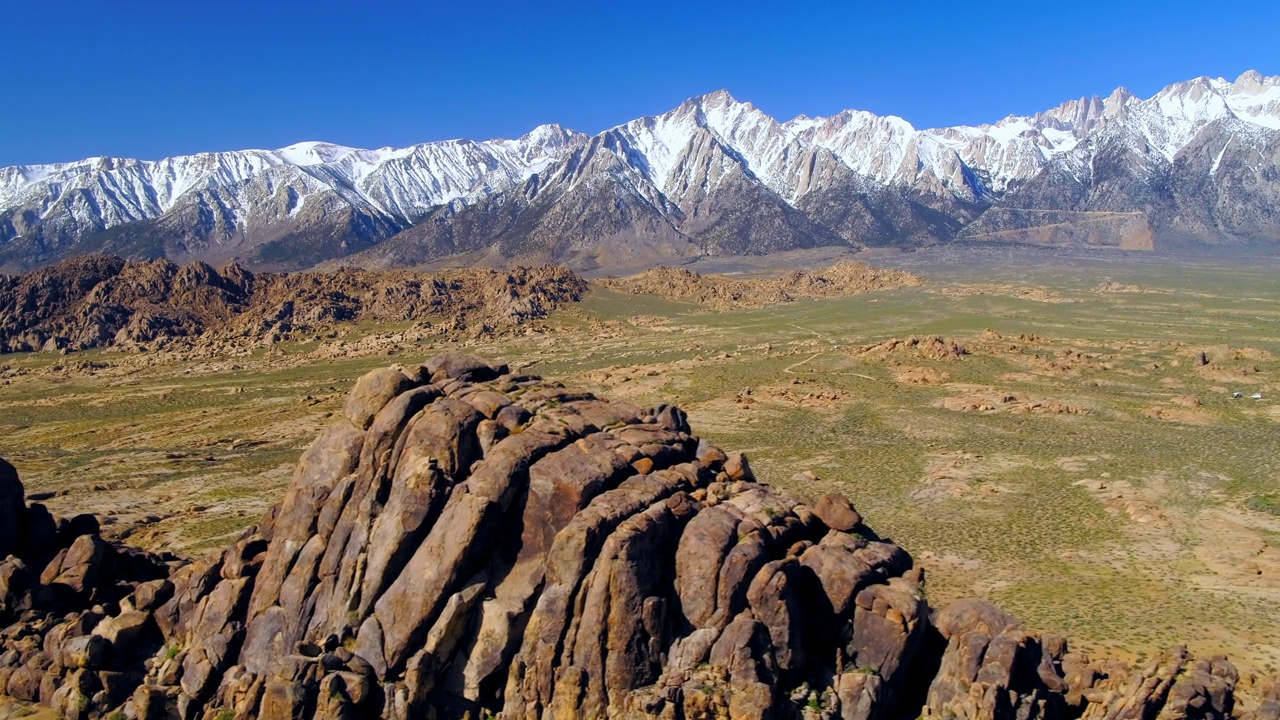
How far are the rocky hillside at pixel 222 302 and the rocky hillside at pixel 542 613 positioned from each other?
114 m

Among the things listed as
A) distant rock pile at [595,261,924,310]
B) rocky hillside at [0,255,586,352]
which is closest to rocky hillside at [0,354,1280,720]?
rocky hillside at [0,255,586,352]

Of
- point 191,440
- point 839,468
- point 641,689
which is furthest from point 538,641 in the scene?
point 191,440

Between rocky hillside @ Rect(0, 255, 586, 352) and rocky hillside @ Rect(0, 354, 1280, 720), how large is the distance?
114490 millimetres

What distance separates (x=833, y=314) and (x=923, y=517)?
375 ft

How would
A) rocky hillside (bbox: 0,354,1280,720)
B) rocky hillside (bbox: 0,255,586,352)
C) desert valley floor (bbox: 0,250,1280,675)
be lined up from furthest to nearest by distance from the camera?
rocky hillside (bbox: 0,255,586,352)
desert valley floor (bbox: 0,250,1280,675)
rocky hillside (bbox: 0,354,1280,720)

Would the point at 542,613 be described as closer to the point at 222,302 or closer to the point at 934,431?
the point at 934,431

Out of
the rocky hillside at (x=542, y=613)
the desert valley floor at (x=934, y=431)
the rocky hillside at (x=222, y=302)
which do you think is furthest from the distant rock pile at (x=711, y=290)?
the rocky hillside at (x=542, y=613)

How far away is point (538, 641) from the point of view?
24.5 m

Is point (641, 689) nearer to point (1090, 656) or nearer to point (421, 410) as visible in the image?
point (421, 410)

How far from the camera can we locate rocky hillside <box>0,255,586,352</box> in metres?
136

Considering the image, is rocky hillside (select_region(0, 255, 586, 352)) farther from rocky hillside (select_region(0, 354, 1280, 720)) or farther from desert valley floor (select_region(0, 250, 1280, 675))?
rocky hillside (select_region(0, 354, 1280, 720))

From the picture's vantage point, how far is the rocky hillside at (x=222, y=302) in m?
136

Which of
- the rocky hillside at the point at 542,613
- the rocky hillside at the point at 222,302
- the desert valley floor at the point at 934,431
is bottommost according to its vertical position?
the desert valley floor at the point at 934,431

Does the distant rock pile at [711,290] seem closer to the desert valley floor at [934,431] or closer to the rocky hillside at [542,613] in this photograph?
the desert valley floor at [934,431]
